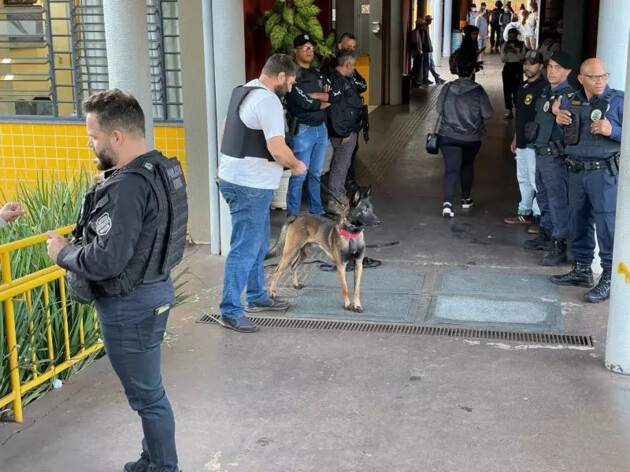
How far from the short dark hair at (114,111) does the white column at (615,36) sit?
15.0 ft

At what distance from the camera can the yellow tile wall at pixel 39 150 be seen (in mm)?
8758

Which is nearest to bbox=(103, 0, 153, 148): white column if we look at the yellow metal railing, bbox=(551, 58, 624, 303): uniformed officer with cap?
the yellow metal railing

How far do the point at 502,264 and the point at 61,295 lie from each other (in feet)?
13.1

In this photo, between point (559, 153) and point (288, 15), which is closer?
point (559, 153)

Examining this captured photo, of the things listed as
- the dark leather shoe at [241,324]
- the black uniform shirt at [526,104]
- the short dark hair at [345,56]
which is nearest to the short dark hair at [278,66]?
the dark leather shoe at [241,324]

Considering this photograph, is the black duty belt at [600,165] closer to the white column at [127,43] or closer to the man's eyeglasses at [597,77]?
the man's eyeglasses at [597,77]

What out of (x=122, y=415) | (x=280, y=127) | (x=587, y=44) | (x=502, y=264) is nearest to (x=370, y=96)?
(x=587, y=44)

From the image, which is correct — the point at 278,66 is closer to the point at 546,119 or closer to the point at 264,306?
the point at 264,306

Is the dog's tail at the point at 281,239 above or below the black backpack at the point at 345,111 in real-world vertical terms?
below

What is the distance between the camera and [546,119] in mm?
7461

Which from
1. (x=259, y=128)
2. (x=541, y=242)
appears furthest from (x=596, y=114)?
(x=259, y=128)

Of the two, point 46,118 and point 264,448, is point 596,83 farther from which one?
point 46,118

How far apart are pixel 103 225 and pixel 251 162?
2435 millimetres

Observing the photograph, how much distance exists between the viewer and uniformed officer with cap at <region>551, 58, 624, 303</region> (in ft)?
20.5
